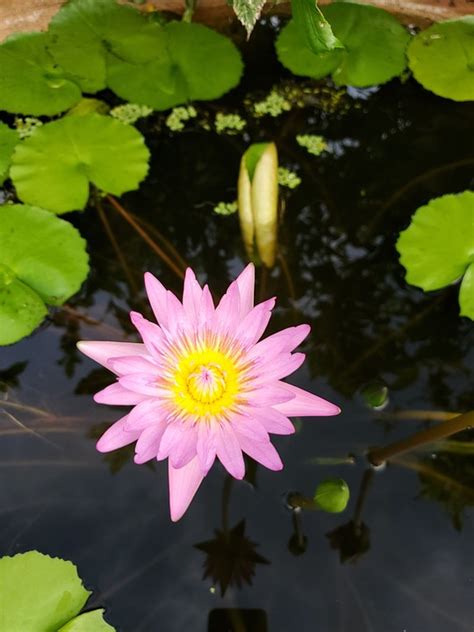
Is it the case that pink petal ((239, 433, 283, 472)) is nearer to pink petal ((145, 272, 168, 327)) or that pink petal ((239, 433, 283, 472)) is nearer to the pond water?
pink petal ((145, 272, 168, 327))

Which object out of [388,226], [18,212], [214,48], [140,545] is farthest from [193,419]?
[214,48]

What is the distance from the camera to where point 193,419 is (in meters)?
1.12

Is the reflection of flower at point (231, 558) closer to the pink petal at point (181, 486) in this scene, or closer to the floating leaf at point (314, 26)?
the pink petal at point (181, 486)

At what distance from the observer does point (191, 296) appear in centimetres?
114

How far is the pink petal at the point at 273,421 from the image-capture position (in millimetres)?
1066


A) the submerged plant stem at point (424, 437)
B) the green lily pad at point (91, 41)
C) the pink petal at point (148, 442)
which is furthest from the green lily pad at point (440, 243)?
the green lily pad at point (91, 41)

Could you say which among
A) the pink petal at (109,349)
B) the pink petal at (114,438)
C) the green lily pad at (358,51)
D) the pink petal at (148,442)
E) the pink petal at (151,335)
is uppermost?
the green lily pad at (358,51)

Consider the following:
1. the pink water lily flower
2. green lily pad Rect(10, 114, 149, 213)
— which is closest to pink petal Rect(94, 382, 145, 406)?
the pink water lily flower

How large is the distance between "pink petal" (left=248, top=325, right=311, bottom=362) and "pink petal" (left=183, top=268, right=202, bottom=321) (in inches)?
4.9

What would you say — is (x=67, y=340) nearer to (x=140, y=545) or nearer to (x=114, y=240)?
(x=114, y=240)

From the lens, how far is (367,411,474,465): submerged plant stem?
4.07ft

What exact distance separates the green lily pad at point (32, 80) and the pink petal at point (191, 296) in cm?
126

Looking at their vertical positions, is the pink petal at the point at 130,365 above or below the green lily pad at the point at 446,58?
below

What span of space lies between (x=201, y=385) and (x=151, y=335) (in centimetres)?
12
